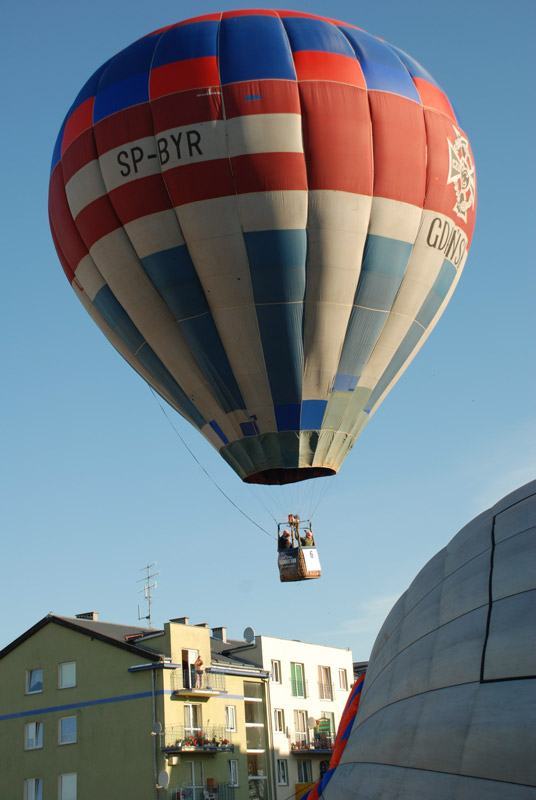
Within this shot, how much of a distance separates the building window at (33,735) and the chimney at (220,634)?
12998mm

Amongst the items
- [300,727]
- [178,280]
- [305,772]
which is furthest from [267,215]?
[305,772]

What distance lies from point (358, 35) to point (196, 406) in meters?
9.90

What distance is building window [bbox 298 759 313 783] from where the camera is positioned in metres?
41.1

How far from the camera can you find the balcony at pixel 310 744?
41.0 meters

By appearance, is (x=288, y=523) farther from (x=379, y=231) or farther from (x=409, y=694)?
(x=409, y=694)

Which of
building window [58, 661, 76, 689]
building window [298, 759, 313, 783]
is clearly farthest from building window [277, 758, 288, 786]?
building window [58, 661, 76, 689]

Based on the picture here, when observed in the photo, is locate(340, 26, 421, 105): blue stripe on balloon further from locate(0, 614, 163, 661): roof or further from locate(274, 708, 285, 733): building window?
locate(274, 708, 285, 733): building window

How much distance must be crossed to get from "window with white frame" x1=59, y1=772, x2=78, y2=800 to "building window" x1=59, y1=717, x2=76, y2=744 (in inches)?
51.0

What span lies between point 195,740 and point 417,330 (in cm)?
2018

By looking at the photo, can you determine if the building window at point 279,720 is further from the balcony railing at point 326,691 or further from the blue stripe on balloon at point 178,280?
the blue stripe on balloon at point 178,280

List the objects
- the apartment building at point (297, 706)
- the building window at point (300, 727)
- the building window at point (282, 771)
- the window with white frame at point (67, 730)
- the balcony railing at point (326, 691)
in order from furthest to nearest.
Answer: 1. the balcony railing at point (326, 691)
2. the building window at point (300, 727)
3. the apartment building at point (297, 706)
4. the building window at point (282, 771)
5. the window with white frame at point (67, 730)

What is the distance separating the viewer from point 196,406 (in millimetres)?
21594

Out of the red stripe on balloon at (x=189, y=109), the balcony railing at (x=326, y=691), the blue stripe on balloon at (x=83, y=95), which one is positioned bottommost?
the balcony railing at (x=326, y=691)

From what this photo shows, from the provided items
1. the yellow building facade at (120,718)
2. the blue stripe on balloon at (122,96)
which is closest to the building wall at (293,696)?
the yellow building facade at (120,718)
